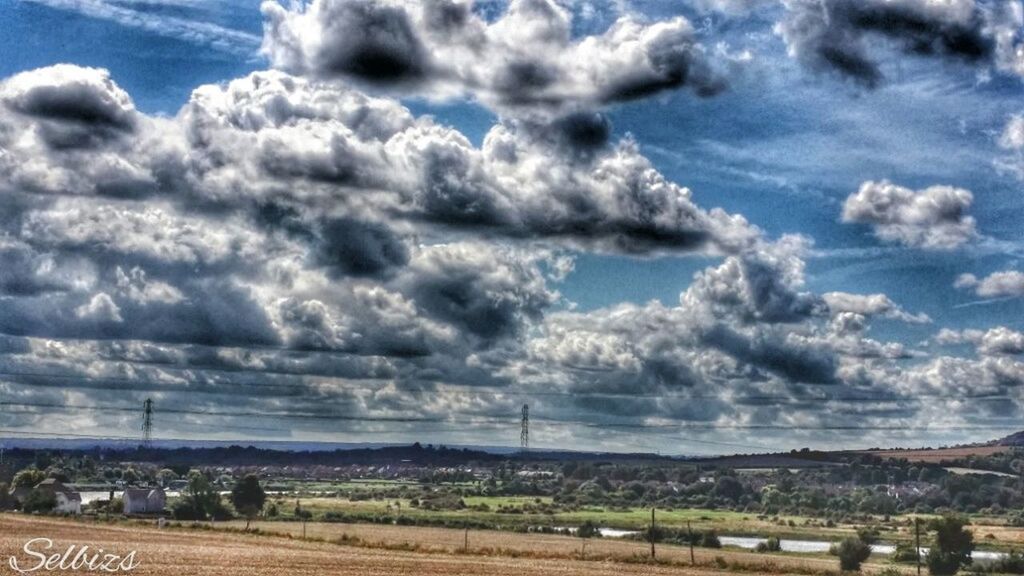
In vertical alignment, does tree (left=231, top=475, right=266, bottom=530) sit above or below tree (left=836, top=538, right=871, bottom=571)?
above

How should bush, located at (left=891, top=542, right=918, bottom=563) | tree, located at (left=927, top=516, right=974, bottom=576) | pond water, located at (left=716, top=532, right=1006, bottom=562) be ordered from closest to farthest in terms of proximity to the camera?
tree, located at (left=927, top=516, right=974, bottom=576), bush, located at (left=891, top=542, right=918, bottom=563), pond water, located at (left=716, top=532, right=1006, bottom=562)

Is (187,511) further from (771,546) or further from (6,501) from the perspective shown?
(771,546)

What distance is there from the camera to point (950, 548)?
338ft

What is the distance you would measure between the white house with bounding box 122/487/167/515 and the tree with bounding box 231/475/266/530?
1363cm

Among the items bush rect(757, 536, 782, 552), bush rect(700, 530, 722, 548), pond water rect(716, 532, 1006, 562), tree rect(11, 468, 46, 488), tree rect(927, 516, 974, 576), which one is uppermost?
tree rect(11, 468, 46, 488)

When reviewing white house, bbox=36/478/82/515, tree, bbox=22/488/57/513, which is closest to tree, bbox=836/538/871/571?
white house, bbox=36/478/82/515

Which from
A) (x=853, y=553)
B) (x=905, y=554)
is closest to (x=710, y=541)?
(x=905, y=554)

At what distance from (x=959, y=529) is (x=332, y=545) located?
53836 millimetres

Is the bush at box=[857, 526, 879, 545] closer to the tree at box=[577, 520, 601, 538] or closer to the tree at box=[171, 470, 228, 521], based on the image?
the tree at box=[577, 520, 601, 538]

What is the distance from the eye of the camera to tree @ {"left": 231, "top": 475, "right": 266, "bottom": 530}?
17125 centimetres

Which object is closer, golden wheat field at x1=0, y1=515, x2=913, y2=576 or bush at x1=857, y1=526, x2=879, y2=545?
golden wheat field at x1=0, y1=515, x2=913, y2=576

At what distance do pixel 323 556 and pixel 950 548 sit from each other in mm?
54435

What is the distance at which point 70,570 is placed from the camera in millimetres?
62500

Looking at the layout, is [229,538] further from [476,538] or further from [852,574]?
[852,574]
